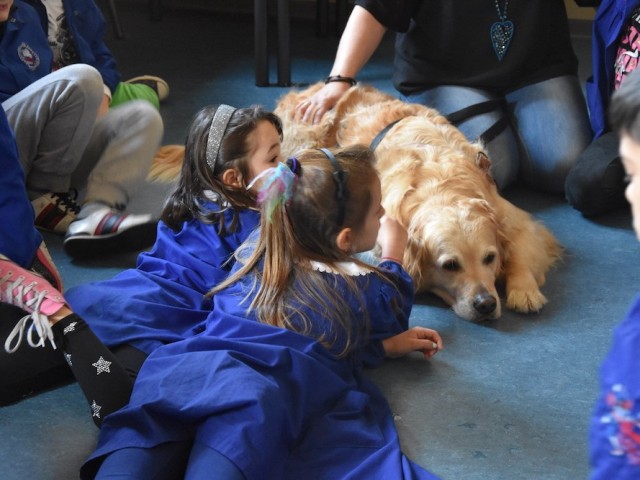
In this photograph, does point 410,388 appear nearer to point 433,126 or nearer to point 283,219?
point 283,219

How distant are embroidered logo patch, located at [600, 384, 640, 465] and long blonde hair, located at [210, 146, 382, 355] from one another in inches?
28.8

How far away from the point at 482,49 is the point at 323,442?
183 cm

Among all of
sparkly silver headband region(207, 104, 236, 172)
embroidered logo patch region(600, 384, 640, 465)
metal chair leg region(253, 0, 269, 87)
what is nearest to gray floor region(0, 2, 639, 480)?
sparkly silver headband region(207, 104, 236, 172)

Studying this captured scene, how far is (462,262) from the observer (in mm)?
2111

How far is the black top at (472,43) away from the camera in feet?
9.32

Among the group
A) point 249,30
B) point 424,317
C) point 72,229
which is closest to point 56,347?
point 72,229

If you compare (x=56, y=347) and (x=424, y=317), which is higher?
(x=56, y=347)

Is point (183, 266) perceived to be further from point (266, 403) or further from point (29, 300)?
point (266, 403)

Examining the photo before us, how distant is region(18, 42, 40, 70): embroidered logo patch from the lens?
2.47 metres

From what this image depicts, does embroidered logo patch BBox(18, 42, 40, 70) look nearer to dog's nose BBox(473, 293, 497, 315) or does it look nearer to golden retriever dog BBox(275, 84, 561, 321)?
A: golden retriever dog BBox(275, 84, 561, 321)

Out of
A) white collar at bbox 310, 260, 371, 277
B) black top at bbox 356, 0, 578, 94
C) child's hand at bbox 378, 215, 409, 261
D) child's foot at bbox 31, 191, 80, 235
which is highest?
black top at bbox 356, 0, 578, 94

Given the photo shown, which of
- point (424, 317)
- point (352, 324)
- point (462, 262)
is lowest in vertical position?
point (424, 317)

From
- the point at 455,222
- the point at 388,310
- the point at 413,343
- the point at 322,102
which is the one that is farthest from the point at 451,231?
Result: the point at 322,102

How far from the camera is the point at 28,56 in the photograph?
250 centimetres
